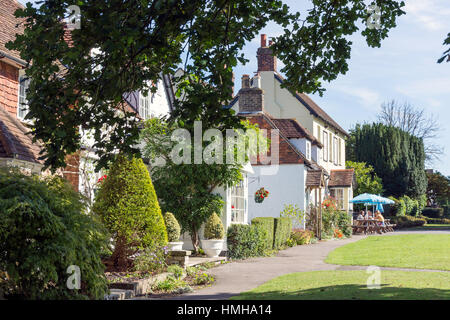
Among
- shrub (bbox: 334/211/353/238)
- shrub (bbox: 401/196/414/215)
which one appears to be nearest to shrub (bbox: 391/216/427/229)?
shrub (bbox: 401/196/414/215)

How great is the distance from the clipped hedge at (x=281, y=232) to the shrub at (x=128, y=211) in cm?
1040

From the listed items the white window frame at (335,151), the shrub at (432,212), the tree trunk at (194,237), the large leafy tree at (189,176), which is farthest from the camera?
the shrub at (432,212)

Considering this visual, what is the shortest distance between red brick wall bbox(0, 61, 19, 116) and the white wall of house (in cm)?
1534

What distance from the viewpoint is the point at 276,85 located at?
35719 mm

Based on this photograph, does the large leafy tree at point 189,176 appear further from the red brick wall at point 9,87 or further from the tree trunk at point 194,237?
the red brick wall at point 9,87

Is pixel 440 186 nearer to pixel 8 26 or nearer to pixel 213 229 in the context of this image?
pixel 213 229

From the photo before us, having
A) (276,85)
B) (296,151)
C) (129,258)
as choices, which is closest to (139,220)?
(129,258)

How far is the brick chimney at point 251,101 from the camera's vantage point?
94.7 ft

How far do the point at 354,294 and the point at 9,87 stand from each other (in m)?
11.2

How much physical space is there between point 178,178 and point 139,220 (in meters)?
5.55

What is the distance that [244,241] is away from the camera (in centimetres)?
1862

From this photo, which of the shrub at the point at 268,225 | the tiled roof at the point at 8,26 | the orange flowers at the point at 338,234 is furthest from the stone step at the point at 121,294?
the orange flowers at the point at 338,234

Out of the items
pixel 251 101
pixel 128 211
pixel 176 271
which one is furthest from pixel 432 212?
pixel 128 211
